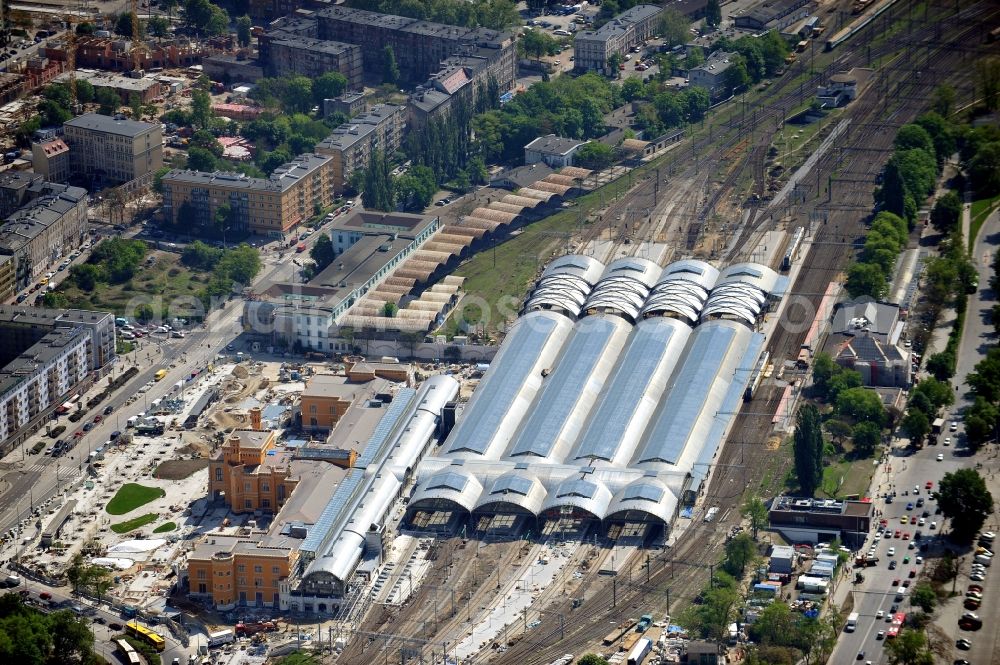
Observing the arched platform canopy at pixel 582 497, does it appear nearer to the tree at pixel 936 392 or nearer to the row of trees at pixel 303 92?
the tree at pixel 936 392

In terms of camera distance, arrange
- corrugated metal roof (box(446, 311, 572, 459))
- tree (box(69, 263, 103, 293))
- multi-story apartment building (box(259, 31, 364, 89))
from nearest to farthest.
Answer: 1. corrugated metal roof (box(446, 311, 572, 459))
2. tree (box(69, 263, 103, 293))
3. multi-story apartment building (box(259, 31, 364, 89))

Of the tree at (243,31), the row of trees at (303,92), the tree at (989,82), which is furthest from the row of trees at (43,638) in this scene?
the tree at (989,82)

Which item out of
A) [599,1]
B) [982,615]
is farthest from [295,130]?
[982,615]

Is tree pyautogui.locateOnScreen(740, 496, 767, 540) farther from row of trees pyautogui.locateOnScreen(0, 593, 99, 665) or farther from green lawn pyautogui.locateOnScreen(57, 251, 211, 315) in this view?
green lawn pyautogui.locateOnScreen(57, 251, 211, 315)

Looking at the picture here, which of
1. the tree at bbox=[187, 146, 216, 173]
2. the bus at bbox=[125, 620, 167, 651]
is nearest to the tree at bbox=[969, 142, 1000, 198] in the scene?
the tree at bbox=[187, 146, 216, 173]

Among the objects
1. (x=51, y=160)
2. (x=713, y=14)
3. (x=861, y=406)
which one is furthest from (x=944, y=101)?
(x=51, y=160)

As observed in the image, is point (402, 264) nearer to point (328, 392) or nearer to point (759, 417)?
point (328, 392)

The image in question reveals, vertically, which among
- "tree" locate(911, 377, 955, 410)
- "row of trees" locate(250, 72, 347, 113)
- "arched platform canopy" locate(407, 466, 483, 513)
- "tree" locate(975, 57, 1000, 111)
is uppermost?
"tree" locate(975, 57, 1000, 111)
